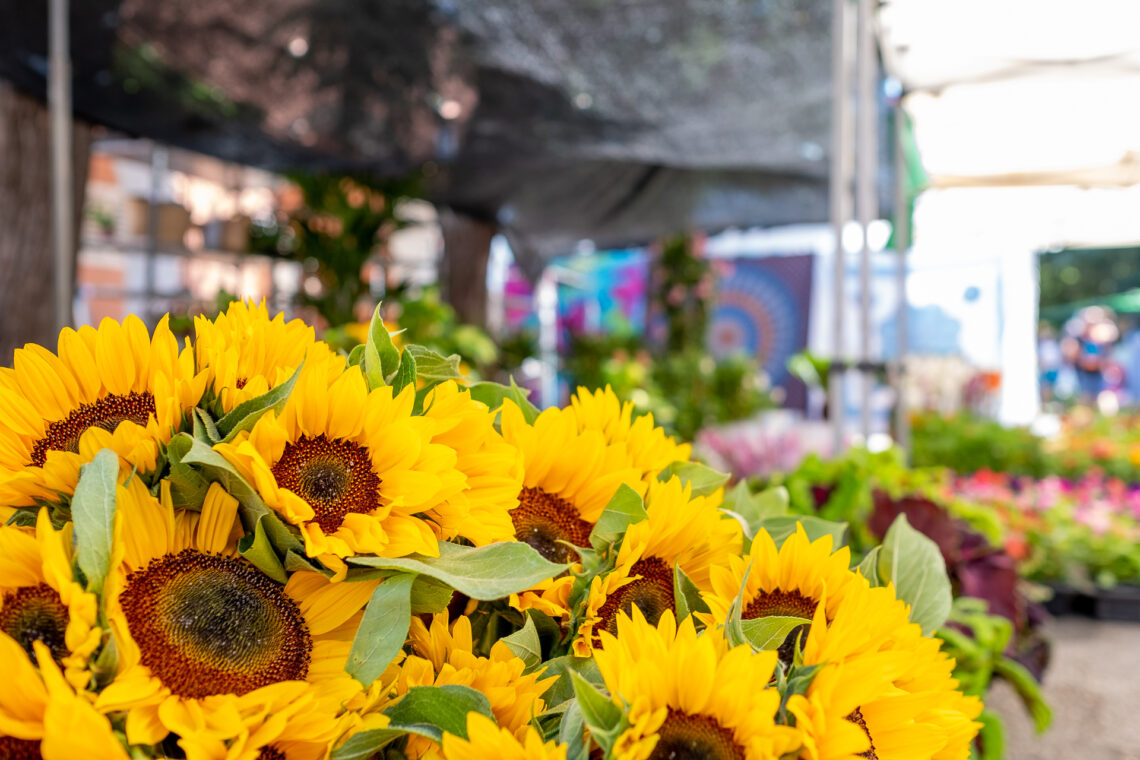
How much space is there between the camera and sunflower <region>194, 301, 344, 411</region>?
382 mm

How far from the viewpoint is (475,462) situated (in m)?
0.41

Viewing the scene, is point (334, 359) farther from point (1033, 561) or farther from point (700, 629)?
point (1033, 561)

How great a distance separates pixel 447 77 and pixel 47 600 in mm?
2876

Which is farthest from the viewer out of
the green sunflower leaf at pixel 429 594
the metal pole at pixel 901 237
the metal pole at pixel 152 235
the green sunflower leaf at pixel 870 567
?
the metal pole at pixel 152 235

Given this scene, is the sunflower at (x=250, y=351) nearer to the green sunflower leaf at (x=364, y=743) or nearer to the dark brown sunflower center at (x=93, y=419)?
the dark brown sunflower center at (x=93, y=419)

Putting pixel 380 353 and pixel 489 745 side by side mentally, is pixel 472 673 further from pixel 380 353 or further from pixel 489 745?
pixel 380 353

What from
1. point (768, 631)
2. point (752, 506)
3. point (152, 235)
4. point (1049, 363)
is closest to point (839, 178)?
point (752, 506)

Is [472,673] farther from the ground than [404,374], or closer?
closer

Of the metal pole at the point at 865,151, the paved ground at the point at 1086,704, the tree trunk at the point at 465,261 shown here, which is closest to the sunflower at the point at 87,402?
the paved ground at the point at 1086,704

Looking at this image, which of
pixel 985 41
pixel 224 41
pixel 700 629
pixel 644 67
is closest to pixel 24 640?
pixel 700 629

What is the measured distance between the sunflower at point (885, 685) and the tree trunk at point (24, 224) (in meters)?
2.95

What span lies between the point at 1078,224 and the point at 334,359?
5842 millimetres

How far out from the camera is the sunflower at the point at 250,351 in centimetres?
38

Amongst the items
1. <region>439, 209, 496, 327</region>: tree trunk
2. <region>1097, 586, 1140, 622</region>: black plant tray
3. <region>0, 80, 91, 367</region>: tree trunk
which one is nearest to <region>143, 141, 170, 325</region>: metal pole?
<region>439, 209, 496, 327</region>: tree trunk
